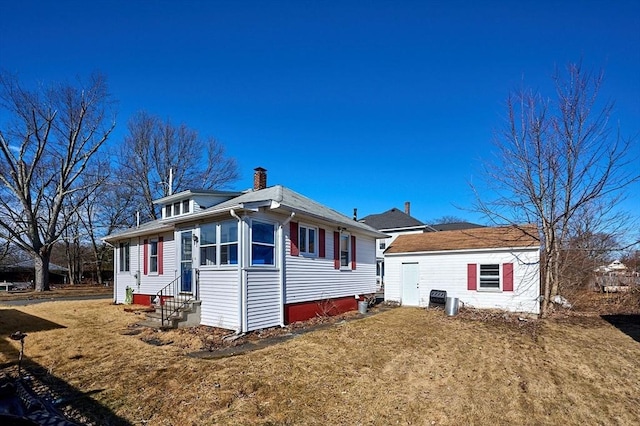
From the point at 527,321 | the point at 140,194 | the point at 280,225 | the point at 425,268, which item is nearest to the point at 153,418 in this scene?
the point at 280,225

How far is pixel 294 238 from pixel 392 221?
2600 centimetres

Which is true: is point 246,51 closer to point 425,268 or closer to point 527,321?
point 425,268

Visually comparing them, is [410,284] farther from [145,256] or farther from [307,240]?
[145,256]

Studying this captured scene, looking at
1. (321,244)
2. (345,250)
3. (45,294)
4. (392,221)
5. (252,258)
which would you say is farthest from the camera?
(392,221)

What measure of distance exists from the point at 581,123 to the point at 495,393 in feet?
43.7

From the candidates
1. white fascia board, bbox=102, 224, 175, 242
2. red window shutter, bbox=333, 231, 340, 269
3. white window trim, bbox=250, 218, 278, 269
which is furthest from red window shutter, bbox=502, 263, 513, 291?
white fascia board, bbox=102, 224, 175, 242

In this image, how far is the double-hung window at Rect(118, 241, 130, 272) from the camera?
16188mm

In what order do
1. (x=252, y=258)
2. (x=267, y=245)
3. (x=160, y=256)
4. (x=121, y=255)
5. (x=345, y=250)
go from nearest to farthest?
(x=252, y=258) < (x=267, y=245) < (x=160, y=256) < (x=345, y=250) < (x=121, y=255)

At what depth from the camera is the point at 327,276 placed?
12.6m

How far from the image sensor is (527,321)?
12.1 metres

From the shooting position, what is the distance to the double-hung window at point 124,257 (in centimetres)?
1619

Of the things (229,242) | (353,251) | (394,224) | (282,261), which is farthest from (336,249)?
(394,224)

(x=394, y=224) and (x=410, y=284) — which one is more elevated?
(x=394, y=224)

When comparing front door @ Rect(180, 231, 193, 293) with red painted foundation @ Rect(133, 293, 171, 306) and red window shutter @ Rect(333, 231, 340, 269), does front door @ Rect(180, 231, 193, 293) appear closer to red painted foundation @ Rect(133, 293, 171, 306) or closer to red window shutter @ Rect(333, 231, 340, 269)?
red painted foundation @ Rect(133, 293, 171, 306)
